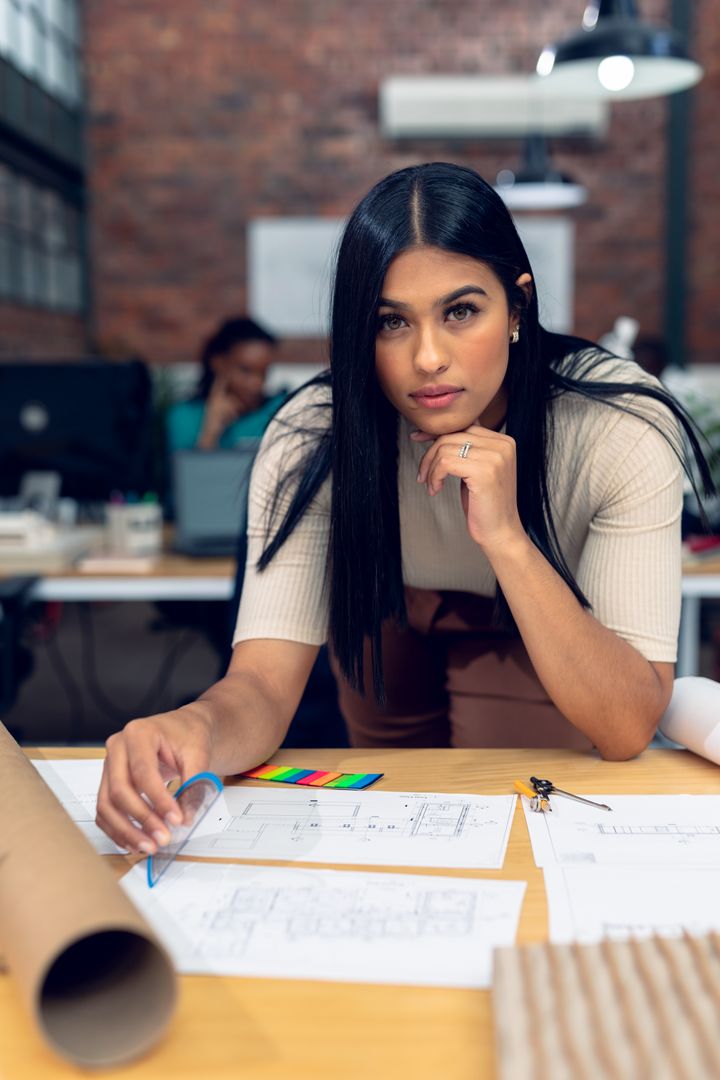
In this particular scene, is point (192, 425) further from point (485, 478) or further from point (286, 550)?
point (485, 478)

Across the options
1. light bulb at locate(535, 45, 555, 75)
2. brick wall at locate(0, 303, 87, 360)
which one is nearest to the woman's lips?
light bulb at locate(535, 45, 555, 75)

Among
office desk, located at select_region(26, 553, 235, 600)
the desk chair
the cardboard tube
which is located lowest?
the desk chair

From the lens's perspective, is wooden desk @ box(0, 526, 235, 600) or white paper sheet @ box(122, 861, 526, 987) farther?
wooden desk @ box(0, 526, 235, 600)

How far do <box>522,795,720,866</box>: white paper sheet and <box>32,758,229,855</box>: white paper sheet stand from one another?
0.27m

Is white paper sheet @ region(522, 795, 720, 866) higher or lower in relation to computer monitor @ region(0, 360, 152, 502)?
lower

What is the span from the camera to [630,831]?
2.89ft

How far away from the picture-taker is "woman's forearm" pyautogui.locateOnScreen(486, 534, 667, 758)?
108 centimetres

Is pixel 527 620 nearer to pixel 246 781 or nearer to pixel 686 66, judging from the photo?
pixel 246 781

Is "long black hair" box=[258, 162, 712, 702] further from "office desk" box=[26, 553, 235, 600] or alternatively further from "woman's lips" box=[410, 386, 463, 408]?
"office desk" box=[26, 553, 235, 600]

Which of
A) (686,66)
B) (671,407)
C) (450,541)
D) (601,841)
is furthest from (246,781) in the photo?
(686,66)

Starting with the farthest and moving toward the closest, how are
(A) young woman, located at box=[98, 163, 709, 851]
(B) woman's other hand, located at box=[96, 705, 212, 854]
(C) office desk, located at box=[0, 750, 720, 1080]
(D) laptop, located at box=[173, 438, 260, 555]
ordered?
(D) laptop, located at box=[173, 438, 260, 555], (A) young woman, located at box=[98, 163, 709, 851], (B) woman's other hand, located at box=[96, 705, 212, 854], (C) office desk, located at box=[0, 750, 720, 1080]

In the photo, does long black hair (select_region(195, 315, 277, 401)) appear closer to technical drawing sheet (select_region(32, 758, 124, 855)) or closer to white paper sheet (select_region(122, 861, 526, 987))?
technical drawing sheet (select_region(32, 758, 124, 855))

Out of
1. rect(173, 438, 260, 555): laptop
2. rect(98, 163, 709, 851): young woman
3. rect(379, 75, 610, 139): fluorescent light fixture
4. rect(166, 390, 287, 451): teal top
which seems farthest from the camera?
rect(379, 75, 610, 139): fluorescent light fixture

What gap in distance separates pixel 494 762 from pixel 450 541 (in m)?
0.37
